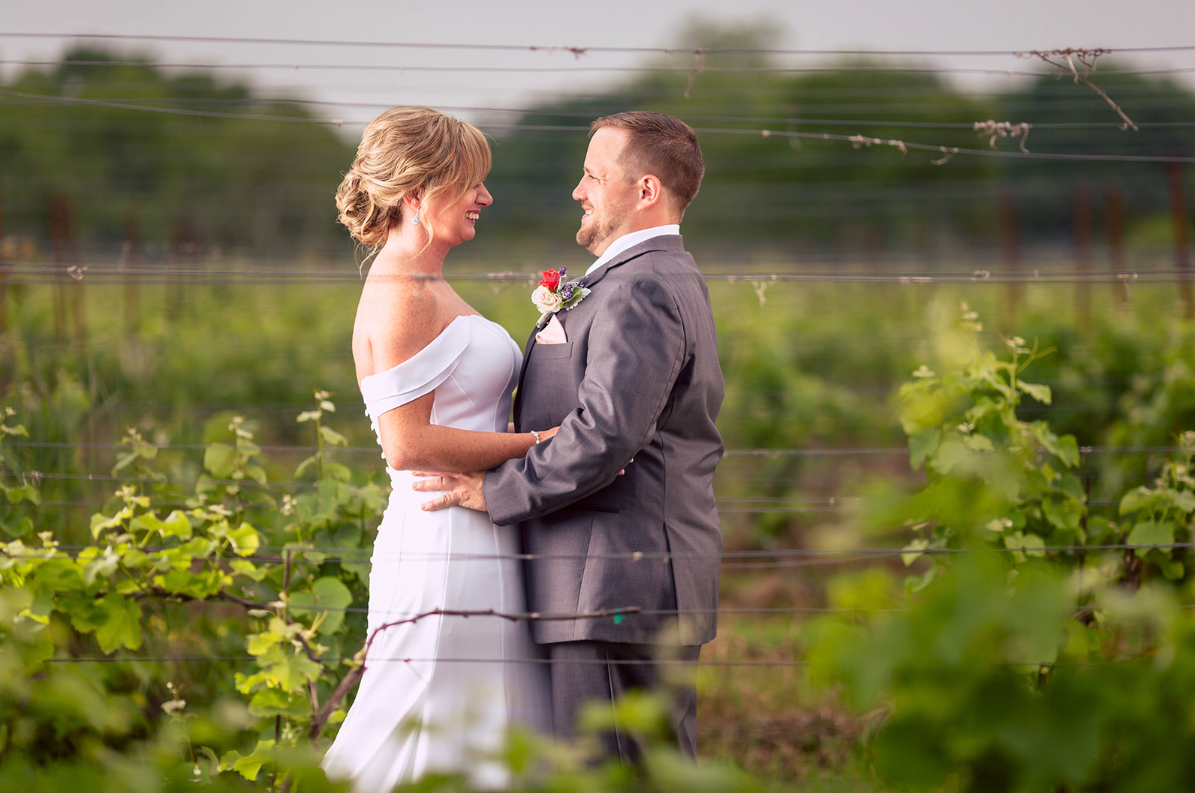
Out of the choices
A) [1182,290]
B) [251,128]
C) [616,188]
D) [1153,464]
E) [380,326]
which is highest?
[251,128]

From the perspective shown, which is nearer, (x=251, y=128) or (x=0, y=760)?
(x=0, y=760)

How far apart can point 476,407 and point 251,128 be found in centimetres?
1424

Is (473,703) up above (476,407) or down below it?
below

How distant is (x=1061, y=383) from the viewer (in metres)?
4.69

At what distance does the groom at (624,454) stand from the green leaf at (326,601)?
618 millimetres

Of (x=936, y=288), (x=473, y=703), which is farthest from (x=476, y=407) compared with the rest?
(x=936, y=288)

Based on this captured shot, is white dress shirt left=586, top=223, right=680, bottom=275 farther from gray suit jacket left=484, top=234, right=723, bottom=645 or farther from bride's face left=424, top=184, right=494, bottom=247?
bride's face left=424, top=184, right=494, bottom=247

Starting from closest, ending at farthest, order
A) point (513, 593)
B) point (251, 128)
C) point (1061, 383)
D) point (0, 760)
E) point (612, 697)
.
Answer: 1. point (0, 760)
2. point (612, 697)
3. point (513, 593)
4. point (1061, 383)
5. point (251, 128)

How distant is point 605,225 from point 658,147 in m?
0.21

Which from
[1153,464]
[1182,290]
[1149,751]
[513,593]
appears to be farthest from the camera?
[1182,290]

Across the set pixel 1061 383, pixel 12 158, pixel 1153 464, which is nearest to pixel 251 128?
pixel 12 158

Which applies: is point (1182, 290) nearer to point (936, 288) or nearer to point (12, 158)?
point (936, 288)

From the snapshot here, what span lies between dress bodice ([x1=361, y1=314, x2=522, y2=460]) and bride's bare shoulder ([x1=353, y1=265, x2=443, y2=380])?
0.08 feet

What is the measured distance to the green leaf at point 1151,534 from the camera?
2705 mm
